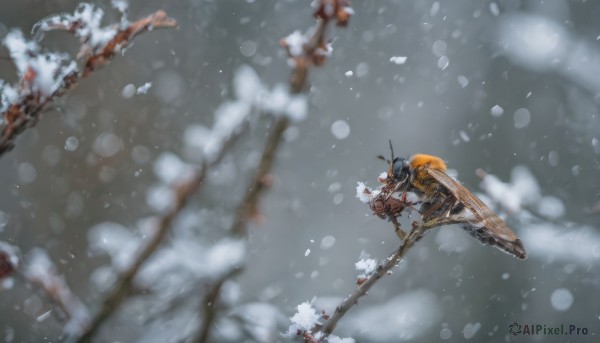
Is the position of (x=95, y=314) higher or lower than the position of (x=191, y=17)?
lower

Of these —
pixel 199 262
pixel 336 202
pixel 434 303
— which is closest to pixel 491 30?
pixel 336 202

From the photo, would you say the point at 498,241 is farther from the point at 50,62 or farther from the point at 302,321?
the point at 50,62

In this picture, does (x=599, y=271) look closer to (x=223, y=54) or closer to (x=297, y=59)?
(x=223, y=54)

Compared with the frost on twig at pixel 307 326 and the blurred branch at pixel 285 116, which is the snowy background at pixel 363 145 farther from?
the blurred branch at pixel 285 116

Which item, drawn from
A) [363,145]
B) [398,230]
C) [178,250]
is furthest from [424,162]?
[363,145]

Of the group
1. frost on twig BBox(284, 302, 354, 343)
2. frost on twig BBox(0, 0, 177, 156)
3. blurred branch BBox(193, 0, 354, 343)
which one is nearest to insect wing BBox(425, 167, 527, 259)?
frost on twig BBox(284, 302, 354, 343)

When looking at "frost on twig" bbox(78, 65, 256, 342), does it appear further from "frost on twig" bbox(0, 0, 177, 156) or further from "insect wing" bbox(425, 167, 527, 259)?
"insect wing" bbox(425, 167, 527, 259)
